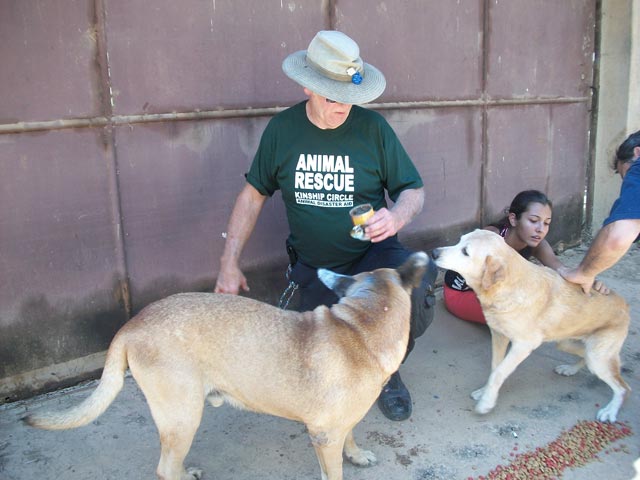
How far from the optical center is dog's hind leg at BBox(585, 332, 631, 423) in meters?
3.43

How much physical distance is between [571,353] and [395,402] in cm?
135

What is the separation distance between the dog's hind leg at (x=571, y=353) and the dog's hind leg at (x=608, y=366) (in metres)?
0.20

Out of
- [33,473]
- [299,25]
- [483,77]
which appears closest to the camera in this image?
[33,473]

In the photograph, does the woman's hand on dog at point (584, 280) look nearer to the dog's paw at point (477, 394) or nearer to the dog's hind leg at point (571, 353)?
the dog's hind leg at point (571, 353)

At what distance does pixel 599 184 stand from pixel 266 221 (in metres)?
4.37

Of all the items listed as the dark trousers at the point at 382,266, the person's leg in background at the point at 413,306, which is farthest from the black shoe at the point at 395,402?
the dark trousers at the point at 382,266

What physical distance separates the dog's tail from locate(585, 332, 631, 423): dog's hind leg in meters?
2.66

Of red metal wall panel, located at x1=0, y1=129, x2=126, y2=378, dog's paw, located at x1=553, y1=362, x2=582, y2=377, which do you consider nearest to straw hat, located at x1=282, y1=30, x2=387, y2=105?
red metal wall panel, located at x1=0, y1=129, x2=126, y2=378

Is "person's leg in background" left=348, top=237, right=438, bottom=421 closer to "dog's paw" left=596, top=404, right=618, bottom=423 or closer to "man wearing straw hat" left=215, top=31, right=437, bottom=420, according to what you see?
"man wearing straw hat" left=215, top=31, right=437, bottom=420

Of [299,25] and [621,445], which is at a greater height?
[299,25]

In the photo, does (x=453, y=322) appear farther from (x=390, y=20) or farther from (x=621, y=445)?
(x=390, y=20)

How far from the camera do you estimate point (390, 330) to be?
2641 millimetres

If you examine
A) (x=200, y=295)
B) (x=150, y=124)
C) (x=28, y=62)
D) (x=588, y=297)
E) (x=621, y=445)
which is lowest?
(x=621, y=445)

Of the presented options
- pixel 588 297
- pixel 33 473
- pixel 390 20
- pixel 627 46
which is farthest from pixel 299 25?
pixel 627 46
